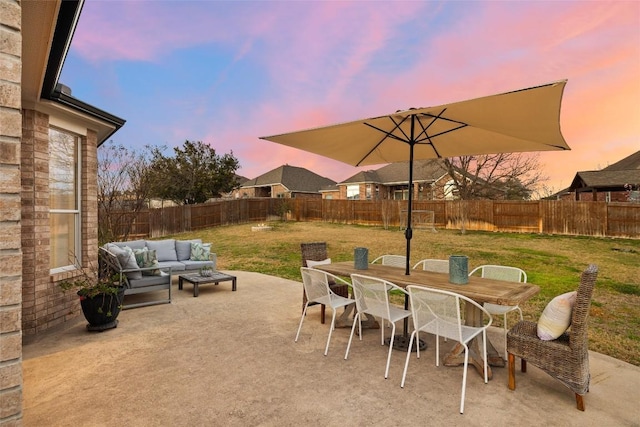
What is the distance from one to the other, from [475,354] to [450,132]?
8.73 ft

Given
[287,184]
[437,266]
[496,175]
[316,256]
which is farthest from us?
[287,184]

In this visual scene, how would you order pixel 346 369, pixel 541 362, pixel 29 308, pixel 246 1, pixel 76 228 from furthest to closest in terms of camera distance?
pixel 246 1 < pixel 76 228 < pixel 29 308 < pixel 346 369 < pixel 541 362

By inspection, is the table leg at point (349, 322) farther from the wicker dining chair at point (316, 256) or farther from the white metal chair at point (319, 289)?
the white metal chair at point (319, 289)

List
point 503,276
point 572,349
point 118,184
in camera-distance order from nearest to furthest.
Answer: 1. point 572,349
2. point 503,276
3. point 118,184

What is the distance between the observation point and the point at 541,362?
9.52 ft

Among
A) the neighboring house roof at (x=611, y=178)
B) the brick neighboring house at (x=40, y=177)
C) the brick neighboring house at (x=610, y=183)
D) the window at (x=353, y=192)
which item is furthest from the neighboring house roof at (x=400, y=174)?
the brick neighboring house at (x=40, y=177)

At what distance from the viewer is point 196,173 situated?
2733 centimetres

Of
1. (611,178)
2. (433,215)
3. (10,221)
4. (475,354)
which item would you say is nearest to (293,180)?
(433,215)

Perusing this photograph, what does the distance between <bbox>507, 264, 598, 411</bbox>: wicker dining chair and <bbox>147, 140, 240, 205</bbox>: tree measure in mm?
25981

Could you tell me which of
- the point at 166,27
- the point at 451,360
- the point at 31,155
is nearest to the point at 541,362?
the point at 451,360

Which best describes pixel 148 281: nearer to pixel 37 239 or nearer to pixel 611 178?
pixel 37 239

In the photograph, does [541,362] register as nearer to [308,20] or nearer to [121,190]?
[308,20]

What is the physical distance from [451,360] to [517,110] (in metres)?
2.57

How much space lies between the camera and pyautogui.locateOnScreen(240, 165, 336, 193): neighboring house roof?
3584cm
